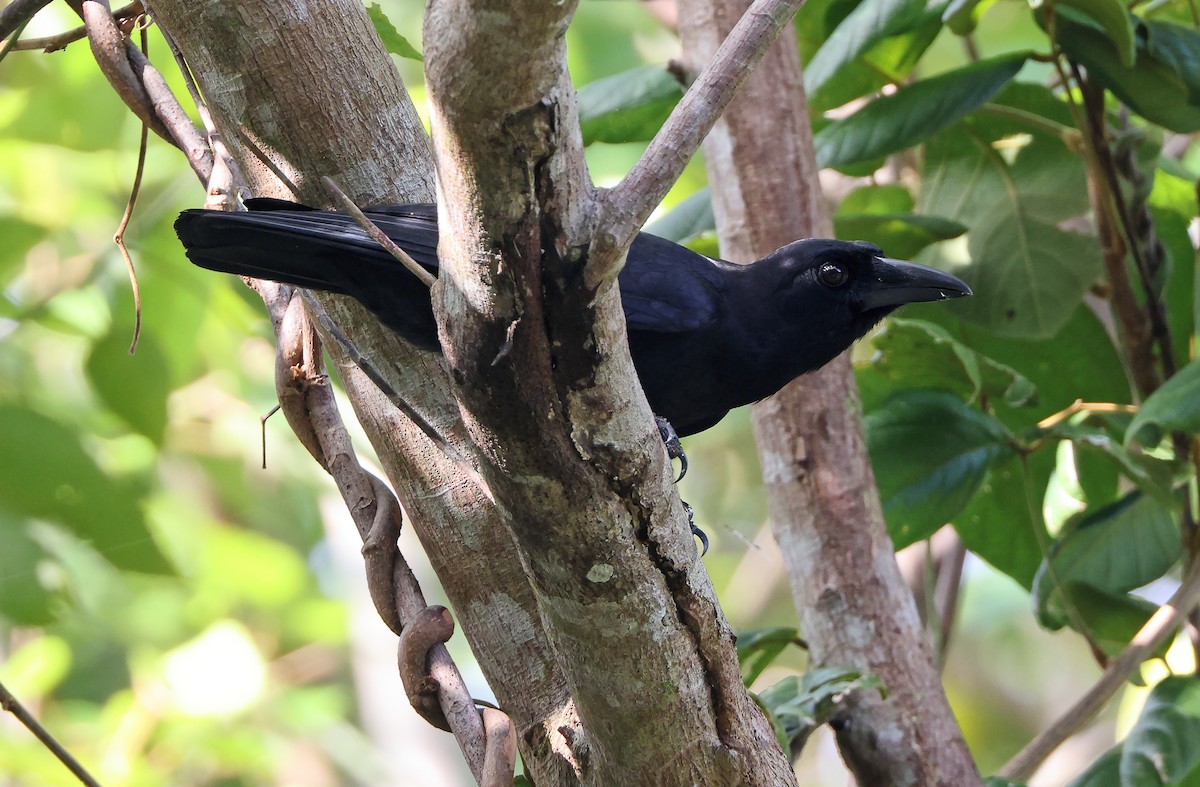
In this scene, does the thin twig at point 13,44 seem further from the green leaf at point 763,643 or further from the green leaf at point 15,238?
the green leaf at point 763,643

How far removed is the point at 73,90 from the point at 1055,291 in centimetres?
261

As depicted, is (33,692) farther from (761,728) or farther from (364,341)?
(761,728)

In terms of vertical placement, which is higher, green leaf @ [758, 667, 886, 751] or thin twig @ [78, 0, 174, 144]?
thin twig @ [78, 0, 174, 144]

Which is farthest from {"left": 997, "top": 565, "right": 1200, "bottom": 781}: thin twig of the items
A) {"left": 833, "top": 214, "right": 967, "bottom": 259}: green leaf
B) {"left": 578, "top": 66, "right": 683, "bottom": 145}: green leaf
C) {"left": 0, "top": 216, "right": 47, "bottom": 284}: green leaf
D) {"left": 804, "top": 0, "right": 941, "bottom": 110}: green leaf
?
{"left": 0, "top": 216, "right": 47, "bottom": 284}: green leaf

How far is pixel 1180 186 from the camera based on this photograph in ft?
10.9

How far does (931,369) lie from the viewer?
2883mm

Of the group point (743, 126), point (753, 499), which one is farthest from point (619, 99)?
point (753, 499)

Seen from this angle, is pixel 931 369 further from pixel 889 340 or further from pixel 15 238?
pixel 15 238

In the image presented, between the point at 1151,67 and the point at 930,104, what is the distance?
1.59 ft

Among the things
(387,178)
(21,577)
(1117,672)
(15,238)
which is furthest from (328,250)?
(1117,672)

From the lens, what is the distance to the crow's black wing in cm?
224

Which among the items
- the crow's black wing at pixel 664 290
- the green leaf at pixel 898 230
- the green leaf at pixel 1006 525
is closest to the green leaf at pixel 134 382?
the crow's black wing at pixel 664 290

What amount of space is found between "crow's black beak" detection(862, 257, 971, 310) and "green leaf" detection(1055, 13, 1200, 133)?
0.63m

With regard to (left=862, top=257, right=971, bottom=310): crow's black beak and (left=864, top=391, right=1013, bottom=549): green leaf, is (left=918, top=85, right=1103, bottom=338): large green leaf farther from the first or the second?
(left=862, top=257, right=971, bottom=310): crow's black beak
